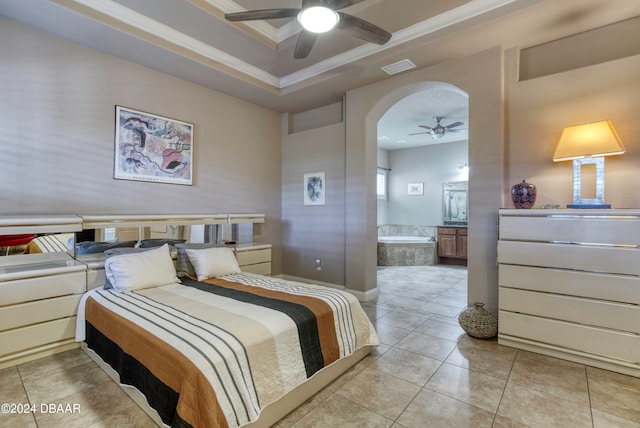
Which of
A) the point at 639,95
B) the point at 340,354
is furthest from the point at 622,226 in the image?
the point at 340,354

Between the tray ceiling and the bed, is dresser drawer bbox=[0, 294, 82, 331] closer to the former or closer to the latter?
the bed

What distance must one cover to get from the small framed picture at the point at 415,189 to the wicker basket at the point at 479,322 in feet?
17.6

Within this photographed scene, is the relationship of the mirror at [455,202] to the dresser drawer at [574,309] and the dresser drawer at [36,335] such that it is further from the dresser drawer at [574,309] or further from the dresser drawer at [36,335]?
the dresser drawer at [36,335]

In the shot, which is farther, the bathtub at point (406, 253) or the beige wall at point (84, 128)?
the bathtub at point (406, 253)

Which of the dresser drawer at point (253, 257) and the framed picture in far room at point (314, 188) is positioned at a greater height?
the framed picture in far room at point (314, 188)

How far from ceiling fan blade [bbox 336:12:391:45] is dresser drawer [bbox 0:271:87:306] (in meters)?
3.16

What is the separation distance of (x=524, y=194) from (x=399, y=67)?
1966 millimetres

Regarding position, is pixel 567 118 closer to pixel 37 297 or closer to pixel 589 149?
pixel 589 149

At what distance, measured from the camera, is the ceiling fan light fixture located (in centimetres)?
218

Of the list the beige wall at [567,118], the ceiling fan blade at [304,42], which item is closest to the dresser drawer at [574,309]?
the beige wall at [567,118]

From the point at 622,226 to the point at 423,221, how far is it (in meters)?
5.71

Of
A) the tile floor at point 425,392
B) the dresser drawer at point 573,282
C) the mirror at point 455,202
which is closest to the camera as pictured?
the tile floor at point 425,392

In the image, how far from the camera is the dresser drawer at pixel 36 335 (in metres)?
2.32

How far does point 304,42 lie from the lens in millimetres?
2656
